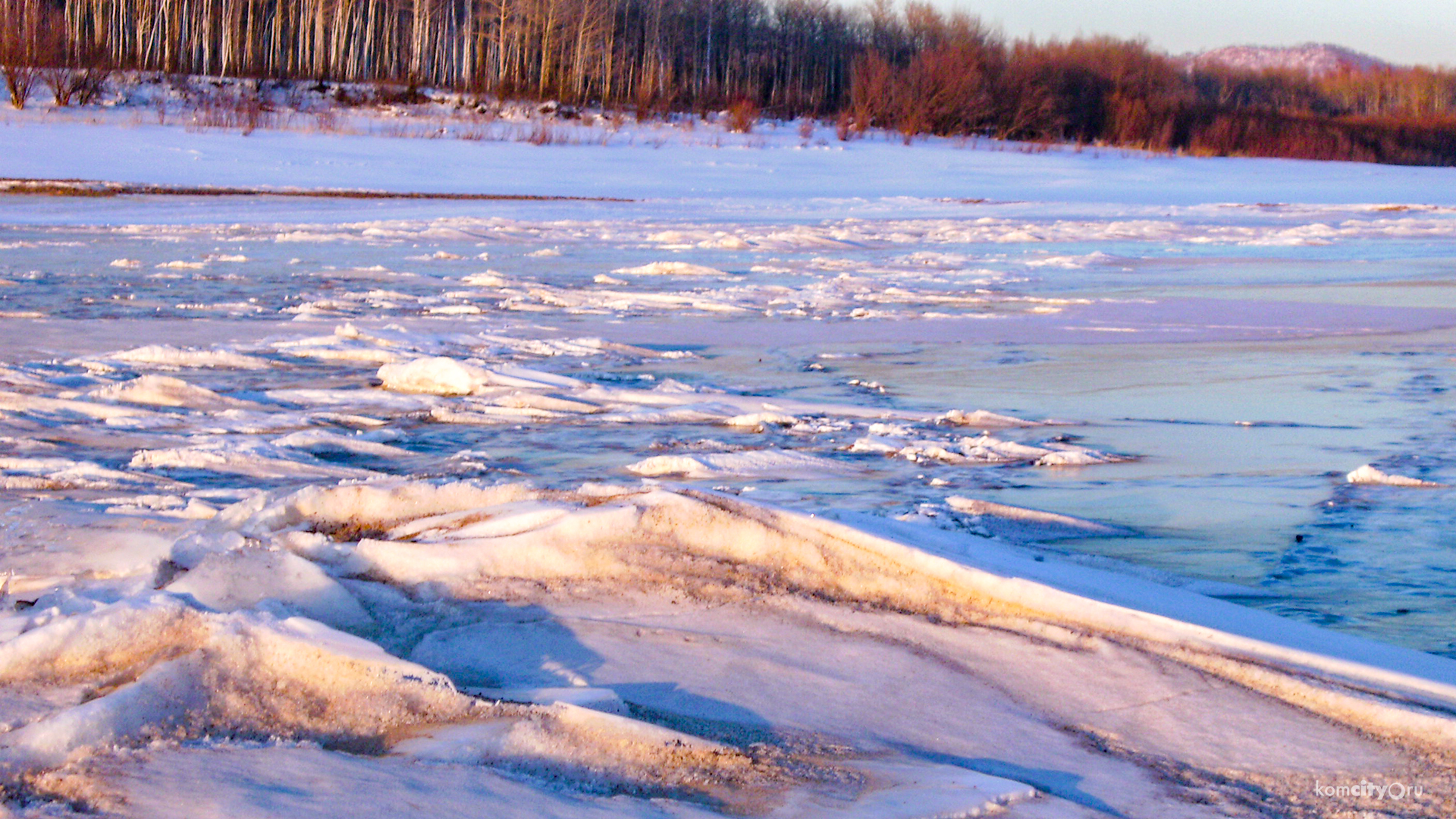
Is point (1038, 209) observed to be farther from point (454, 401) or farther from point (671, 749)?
point (671, 749)

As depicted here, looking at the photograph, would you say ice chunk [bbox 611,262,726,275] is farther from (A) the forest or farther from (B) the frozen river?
(A) the forest

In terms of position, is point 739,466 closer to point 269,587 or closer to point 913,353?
point 269,587

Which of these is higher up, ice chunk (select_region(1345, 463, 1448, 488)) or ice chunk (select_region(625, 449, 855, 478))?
ice chunk (select_region(1345, 463, 1448, 488))

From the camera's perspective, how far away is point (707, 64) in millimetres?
44281

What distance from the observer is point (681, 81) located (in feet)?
141

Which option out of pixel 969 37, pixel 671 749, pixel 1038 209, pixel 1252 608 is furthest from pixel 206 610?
pixel 969 37

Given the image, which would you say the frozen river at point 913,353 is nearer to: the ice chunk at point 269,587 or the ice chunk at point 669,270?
the ice chunk at point 669,270

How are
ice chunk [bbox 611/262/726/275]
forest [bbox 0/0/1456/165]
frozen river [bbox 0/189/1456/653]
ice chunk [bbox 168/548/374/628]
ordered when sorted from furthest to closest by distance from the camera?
forest [bbox 0/0/1456/165] → ice chunk [bbox 611/262/726/275] → frozen river [bbox 0/189/1456/653] → ice chunk [bbox 168/548/374/628]

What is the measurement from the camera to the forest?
3155 centimetres

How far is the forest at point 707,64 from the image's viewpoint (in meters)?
31.5

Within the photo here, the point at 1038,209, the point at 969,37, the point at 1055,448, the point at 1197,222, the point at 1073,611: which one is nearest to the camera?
the point at 1073,611

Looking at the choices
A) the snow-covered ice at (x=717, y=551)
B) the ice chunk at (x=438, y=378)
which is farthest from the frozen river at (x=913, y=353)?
the ice chunk at (x=438, y=378)

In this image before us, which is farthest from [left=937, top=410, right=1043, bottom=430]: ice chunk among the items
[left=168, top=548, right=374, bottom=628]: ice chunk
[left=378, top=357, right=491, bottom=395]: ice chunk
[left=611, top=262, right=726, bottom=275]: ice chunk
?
[left=611, top=262, right=726, bottom=275]: ice chunk

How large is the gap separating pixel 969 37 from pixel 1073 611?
46.3m
